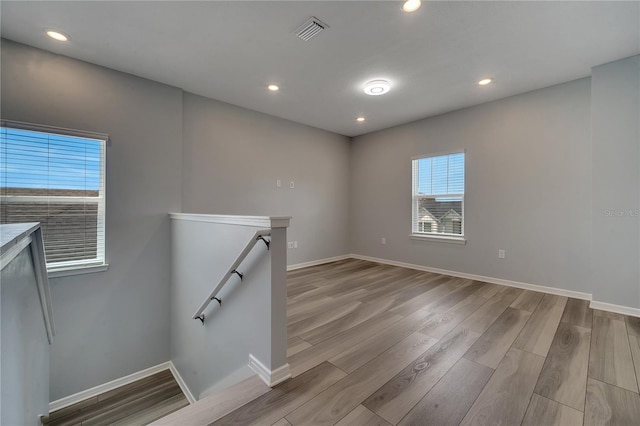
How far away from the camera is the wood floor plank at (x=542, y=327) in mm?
2029

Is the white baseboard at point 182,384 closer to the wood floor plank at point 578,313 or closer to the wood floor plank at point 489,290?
the wood floor plank at point 489,290

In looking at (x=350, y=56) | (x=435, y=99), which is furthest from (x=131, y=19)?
(x=435, y=99)

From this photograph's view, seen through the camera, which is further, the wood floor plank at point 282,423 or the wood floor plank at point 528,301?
the wood floor plank at point 528,301

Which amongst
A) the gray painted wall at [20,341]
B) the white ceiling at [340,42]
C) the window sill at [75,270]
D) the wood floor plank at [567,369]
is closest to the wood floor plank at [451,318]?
the wood floor plank at [567,369]

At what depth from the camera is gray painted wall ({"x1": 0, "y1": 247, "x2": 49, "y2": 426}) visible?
1.01 metres

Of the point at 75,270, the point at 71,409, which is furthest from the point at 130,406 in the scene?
the point at 75,270

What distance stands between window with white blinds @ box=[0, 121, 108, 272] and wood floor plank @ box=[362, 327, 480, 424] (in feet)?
10.5

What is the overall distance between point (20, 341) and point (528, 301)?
14.5 feet

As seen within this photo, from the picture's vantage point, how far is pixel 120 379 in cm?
292

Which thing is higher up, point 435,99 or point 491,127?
point 435,99

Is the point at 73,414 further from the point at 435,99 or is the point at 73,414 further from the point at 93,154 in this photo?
the point at 435,99

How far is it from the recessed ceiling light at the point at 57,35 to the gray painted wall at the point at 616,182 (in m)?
5.56

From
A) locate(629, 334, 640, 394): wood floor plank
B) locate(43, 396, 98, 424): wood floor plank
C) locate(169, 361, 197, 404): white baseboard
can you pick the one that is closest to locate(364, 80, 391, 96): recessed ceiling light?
locate(629, 334, 640, 394): wood floor plank

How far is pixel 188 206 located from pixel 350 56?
112 inches
